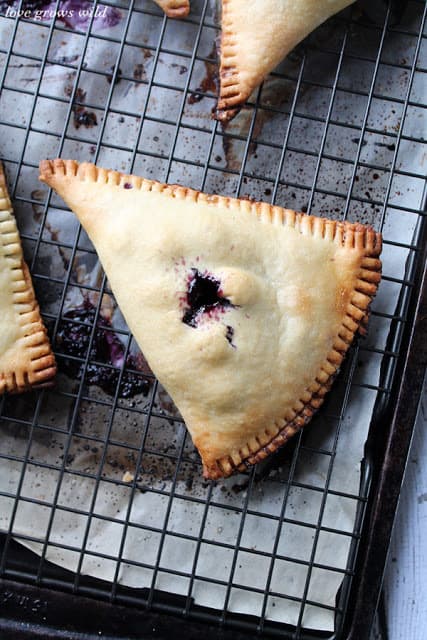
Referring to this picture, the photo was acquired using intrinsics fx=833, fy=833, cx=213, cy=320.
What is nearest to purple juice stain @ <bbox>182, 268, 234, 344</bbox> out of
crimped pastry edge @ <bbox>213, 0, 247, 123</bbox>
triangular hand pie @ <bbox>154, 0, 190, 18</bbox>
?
crimped pastry edge @ <bbox>213, 0, 247, 123</bbox>

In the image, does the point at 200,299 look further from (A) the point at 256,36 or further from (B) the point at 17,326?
(A) the point at 256,36

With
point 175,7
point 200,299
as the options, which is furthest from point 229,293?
point 175,7

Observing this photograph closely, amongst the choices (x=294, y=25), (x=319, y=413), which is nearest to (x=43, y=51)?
(x=294, y=25)

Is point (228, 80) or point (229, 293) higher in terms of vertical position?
point (228, 80)

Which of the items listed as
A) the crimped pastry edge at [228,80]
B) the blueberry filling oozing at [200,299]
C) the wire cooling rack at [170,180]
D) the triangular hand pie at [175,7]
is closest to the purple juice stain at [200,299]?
the blueberry filling oozing at [200,299]

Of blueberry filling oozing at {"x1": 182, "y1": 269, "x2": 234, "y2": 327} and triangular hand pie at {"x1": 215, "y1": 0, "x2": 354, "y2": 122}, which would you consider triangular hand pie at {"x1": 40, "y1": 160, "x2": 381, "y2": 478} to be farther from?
triangular hand pie at {"x1": 215, "y1": 0, "x2": 354, "y2": 122}

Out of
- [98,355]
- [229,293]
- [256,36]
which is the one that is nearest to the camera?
[229,293]

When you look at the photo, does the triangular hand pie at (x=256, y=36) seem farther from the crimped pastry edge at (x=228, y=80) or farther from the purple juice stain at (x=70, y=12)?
the purple juice stain at (x=70, y=12)
